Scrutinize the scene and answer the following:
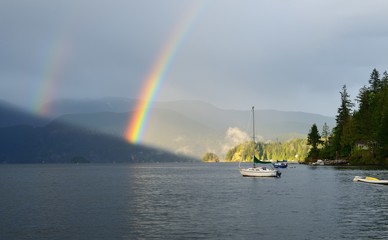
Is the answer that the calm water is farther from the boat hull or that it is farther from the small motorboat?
the boat hull

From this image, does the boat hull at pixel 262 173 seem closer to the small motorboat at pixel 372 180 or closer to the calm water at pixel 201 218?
the small motorboat at pixel 372 180

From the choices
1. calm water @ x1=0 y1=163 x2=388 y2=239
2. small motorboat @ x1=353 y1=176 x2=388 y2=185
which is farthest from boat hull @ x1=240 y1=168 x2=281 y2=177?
calm water @ x1=0 y1=163 x2=388 y2=239

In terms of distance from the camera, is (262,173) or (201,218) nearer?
(201,218)

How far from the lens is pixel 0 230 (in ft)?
164

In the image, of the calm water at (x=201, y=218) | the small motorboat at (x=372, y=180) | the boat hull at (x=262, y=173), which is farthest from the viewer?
the boat hull at (x=262, y=173)

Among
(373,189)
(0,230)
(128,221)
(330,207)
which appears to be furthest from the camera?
(373,189)

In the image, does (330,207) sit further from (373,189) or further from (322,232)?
(373,189)

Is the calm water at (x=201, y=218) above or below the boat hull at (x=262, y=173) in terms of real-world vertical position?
below

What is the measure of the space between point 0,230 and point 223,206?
32748mm

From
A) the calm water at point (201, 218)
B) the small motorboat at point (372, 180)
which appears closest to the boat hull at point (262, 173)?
the small motorboat at point (372, 180)

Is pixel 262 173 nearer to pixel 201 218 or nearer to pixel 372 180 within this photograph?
pixel 372 180

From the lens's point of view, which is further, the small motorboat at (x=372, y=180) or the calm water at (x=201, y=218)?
the small motorboat at (x=372, y=180)

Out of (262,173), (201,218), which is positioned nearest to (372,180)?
(262,173)

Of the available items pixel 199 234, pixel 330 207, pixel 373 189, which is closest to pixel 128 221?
pixel 199 234
